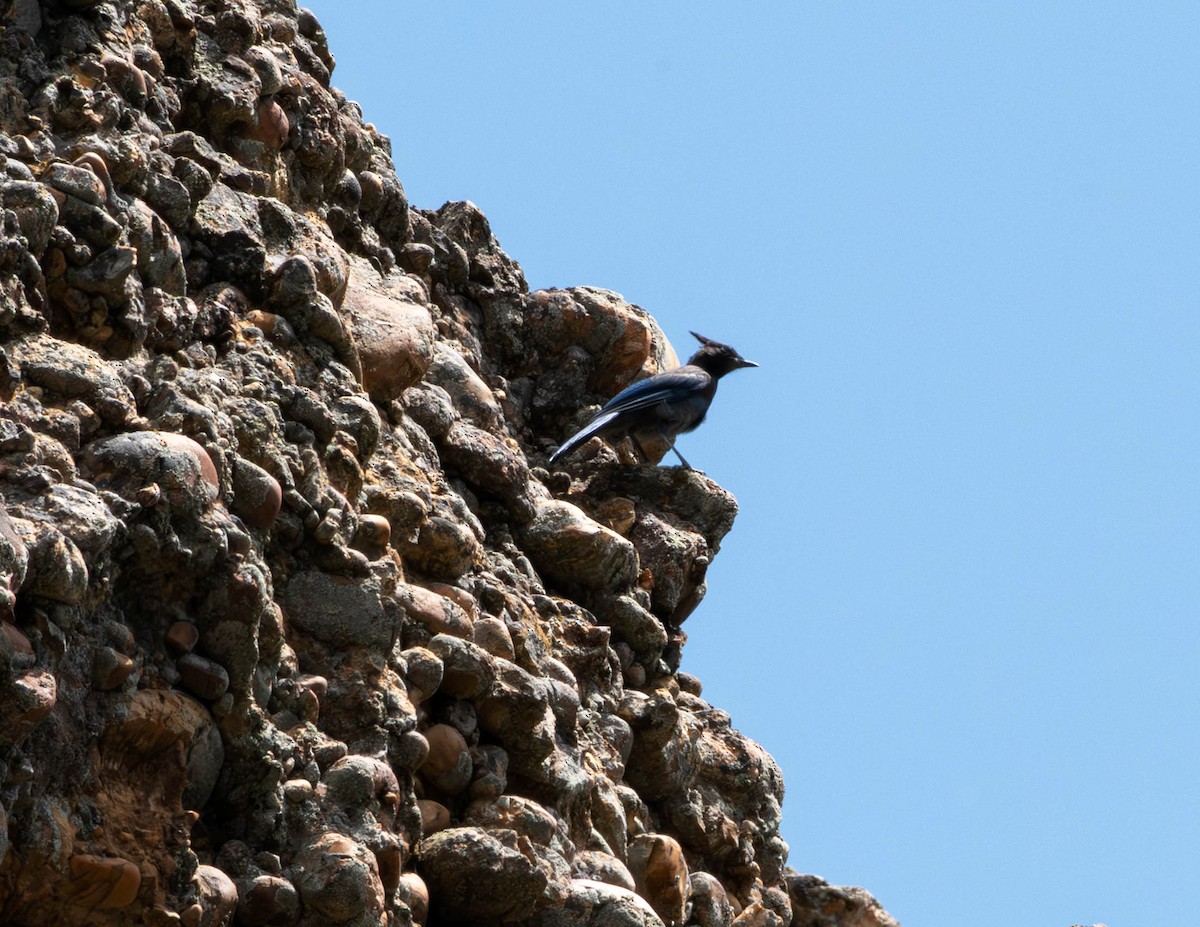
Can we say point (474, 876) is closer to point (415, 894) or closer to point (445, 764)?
point (415, 894)

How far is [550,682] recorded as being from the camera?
779 cm

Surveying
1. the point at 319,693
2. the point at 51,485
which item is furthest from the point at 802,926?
the point at 51,485

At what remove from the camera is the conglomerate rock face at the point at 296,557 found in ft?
17.4

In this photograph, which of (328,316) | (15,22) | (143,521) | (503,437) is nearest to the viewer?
(143,521)

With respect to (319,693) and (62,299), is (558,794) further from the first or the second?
(62,299)

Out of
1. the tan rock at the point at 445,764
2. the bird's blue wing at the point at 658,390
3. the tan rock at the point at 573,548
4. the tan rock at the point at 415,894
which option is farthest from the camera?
the bird's blue wing at the point at 658,390

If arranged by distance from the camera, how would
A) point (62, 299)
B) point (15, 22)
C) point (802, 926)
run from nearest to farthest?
1. point (62, 299)
2. point (15, 22)
3. point (802, 926)

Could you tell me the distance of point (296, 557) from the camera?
6.64 m

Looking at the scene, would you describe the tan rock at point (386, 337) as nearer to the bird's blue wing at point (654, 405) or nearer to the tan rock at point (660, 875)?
the bird's blue wing at point (654, 405)

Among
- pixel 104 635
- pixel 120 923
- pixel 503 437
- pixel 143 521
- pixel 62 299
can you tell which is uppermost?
pixel 503 437

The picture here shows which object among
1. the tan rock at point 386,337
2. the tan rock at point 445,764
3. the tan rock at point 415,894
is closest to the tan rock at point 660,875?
the tan rock at point 445,764

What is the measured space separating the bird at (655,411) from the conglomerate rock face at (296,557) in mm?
228

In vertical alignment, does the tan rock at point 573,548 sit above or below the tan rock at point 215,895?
above

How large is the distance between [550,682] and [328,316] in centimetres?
187
